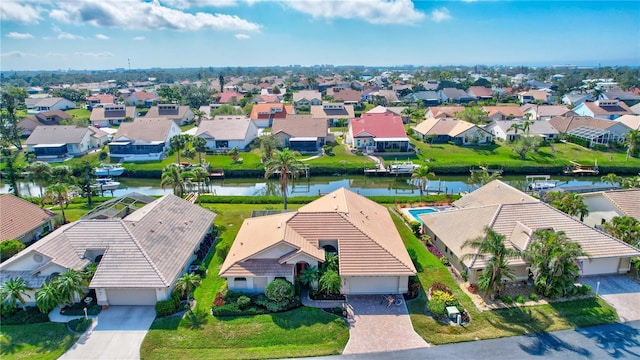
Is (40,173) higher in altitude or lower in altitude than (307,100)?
lower

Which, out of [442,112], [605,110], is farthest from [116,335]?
[605,110]

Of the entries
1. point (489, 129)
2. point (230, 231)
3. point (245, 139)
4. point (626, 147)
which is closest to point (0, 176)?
point (245, 139)

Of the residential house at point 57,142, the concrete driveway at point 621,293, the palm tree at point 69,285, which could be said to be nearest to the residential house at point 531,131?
the concrete driveway at point 621,293

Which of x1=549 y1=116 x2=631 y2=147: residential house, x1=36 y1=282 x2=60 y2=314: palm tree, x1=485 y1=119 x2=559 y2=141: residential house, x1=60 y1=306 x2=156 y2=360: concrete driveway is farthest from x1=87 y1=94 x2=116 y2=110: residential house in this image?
x1=549 y1=116 x2=631 y2=147: residential house

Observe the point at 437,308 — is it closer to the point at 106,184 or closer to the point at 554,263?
the point at 554,263

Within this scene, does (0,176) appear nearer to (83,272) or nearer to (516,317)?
(83,272)

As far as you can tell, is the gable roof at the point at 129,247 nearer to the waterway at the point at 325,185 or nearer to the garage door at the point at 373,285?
the garage door at the point at 373,285
